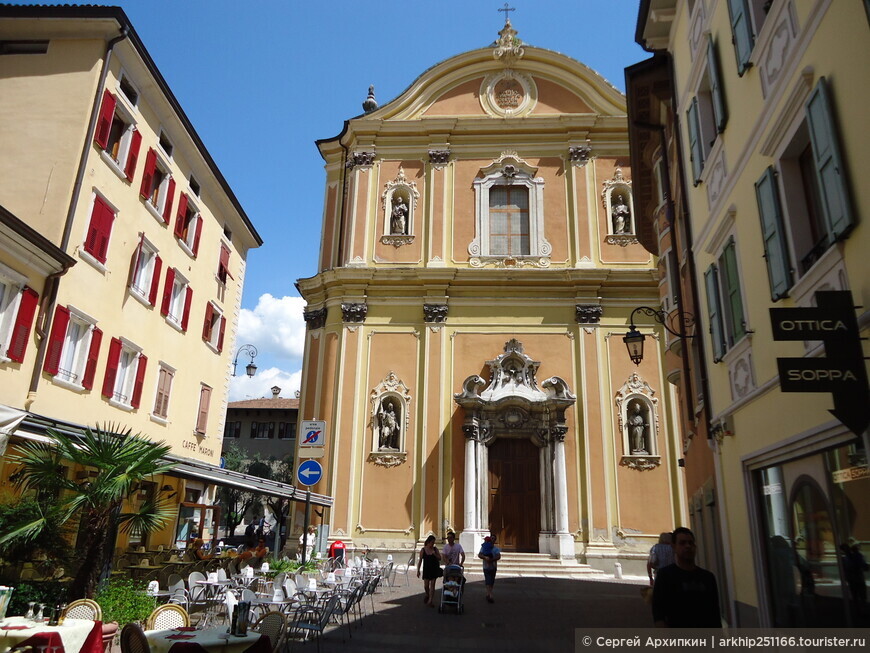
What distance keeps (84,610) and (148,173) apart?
42.2ft

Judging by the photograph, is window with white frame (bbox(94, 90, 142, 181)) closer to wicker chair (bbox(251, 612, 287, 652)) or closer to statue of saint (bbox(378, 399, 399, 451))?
statue of saint (bbox(378, 399, 399, 451))

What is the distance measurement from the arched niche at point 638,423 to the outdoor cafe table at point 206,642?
52.0ft

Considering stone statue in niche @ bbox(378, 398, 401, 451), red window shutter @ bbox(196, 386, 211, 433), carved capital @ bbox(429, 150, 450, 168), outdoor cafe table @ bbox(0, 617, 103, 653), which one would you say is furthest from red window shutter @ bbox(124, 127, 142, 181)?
outdoor cafe table @ bbox(0, 617, 103, 653)

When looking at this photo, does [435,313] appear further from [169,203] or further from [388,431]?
[169,203]

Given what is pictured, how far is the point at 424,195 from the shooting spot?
23828 millimetres

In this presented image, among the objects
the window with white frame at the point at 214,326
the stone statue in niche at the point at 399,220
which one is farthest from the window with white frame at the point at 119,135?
the stone statue in niche at the point at 399,220

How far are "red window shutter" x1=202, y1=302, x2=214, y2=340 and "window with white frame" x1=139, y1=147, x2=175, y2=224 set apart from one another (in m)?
3.90

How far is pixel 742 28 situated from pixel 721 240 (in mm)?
2641

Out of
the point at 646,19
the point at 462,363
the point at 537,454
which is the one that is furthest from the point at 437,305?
the point at 646,19

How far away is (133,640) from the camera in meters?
5.50

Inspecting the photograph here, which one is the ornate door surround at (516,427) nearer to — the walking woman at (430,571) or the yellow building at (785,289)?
the walking woman at (430,571)

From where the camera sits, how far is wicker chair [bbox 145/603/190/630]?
7156 mm

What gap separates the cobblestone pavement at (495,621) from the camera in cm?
898

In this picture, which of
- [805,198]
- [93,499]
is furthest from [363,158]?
[805,198]
